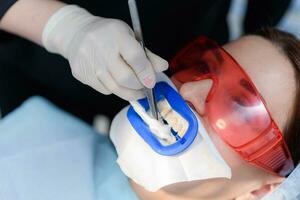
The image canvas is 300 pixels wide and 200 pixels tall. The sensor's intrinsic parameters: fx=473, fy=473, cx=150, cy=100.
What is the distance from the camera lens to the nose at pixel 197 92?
1092 mm

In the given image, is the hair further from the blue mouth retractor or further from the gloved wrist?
the gloved wrist

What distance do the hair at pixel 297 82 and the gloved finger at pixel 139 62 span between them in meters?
0.37

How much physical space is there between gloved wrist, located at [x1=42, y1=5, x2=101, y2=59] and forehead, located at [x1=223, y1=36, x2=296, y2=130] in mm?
375

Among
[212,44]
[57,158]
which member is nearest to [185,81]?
[212,44]

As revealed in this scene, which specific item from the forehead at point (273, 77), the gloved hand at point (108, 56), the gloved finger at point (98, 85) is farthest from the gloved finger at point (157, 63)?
the forehead at point (273, 77)

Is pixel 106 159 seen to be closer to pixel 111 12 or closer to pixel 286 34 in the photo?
pixel 111 12

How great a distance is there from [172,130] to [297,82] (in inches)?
12.7

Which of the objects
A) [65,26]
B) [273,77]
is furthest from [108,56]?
[273,77]

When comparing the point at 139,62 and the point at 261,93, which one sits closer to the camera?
the point at 139,62

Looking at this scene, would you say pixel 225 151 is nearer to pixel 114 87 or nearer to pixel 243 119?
pixel 243 119

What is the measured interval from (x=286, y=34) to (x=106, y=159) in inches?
23.0

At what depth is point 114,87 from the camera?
992 mm

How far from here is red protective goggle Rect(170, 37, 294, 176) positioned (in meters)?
1.06

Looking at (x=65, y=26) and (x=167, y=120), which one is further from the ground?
(x=65, y=26)
